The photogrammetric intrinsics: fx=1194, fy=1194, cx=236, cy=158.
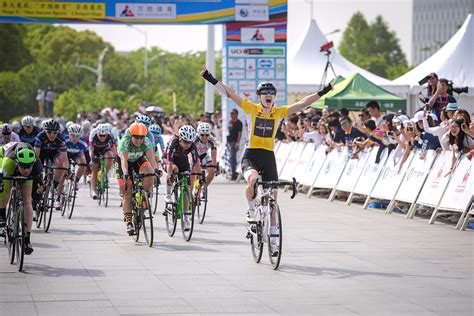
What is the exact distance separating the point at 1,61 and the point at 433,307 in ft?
343

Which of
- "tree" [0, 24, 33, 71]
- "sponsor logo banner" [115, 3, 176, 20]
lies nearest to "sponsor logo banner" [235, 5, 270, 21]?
"sponsor logo banner" [115, 3, 176, 20]

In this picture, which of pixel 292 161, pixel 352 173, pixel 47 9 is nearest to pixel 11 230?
pixel 352 173

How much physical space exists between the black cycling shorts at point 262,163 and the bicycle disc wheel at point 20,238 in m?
2.69

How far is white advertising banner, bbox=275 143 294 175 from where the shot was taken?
1113 inches

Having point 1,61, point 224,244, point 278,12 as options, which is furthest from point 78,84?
point 224,244

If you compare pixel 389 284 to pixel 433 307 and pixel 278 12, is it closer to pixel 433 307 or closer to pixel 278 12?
pixel 433 307

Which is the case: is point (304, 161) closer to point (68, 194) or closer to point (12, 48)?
point (68, 194)

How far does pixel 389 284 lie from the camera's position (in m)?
12.0

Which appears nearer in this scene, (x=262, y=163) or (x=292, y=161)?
(x=262, y=163)

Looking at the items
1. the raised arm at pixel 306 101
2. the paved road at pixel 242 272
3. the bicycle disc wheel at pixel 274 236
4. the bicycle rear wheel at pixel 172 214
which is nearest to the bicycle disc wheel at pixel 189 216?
the paved road at pixel 242 272

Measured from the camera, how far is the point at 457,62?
120ft

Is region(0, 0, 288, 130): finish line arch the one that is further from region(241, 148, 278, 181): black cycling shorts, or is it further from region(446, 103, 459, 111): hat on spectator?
region(241, 148, 278, 181): black cycling shorts

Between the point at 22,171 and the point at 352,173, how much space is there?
10991 mm

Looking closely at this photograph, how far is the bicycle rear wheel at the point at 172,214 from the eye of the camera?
1670cm
